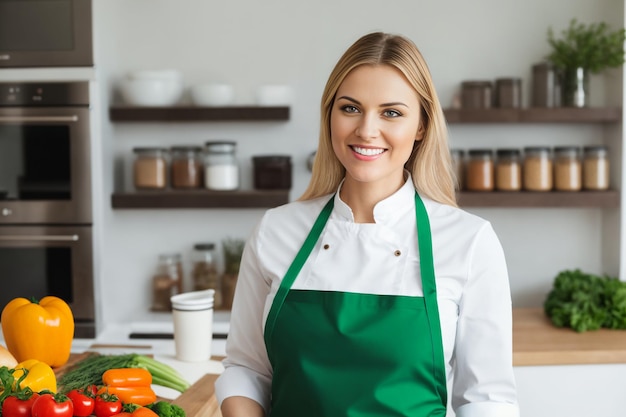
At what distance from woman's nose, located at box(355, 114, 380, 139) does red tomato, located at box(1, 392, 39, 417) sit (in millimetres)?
742

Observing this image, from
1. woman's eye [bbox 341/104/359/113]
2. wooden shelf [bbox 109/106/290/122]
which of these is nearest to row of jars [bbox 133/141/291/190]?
wooden shelf [bbox 109/106/290/122]

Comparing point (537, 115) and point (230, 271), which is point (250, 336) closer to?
point (230, 271)

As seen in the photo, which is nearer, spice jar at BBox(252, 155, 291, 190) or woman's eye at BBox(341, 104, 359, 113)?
woman's eye at BBox(341, 104, 359, 113)

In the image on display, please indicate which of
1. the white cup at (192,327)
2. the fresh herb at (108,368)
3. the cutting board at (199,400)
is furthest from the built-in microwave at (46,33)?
the cutting board at (199,400)

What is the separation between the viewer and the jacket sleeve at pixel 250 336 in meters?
1.49

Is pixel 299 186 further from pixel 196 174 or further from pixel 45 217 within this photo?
pixel 45 217

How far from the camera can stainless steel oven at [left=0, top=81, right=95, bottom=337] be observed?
3.28 meters

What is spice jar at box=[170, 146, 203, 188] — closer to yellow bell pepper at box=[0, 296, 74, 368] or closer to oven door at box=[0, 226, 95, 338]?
oven door at box=[0, 226, 95, 338]

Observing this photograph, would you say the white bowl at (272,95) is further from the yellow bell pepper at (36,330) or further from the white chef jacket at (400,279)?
the white chef jacket at (400,279)

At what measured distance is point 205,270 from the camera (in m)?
3.54

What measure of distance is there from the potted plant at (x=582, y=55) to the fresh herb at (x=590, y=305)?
2.54 feet

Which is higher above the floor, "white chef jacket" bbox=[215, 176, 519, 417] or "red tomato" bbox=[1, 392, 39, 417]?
"white chef jacket" bbox=[215, 176, 519, 417]

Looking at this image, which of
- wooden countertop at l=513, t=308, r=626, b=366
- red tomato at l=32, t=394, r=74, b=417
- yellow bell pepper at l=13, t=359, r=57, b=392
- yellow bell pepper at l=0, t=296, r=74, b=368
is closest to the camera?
red tomato at l=32, t=394, r=74, b=417

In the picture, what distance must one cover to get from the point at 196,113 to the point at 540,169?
4.93 feet
